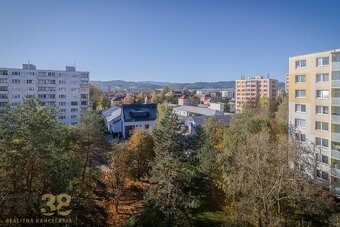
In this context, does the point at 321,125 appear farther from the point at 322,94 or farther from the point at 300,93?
the point at 300,93

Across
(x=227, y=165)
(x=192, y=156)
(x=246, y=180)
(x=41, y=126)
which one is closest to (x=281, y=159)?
(x=246, y=180)

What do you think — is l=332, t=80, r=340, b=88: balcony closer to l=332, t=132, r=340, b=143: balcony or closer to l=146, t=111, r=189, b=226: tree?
l=332, t=132, r=340, b=143: balcony

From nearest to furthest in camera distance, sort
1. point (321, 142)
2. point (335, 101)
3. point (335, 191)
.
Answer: point (335, 191), point (335, 101), point (321, 142)

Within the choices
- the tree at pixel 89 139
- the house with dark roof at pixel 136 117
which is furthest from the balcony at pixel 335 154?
the house with dark roof at pixel 136 117

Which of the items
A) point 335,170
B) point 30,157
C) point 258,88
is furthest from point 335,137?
point 258,88

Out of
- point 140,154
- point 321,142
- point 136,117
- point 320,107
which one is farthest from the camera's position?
point 136,117

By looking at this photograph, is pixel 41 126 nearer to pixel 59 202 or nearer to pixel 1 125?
pixel 1 125
